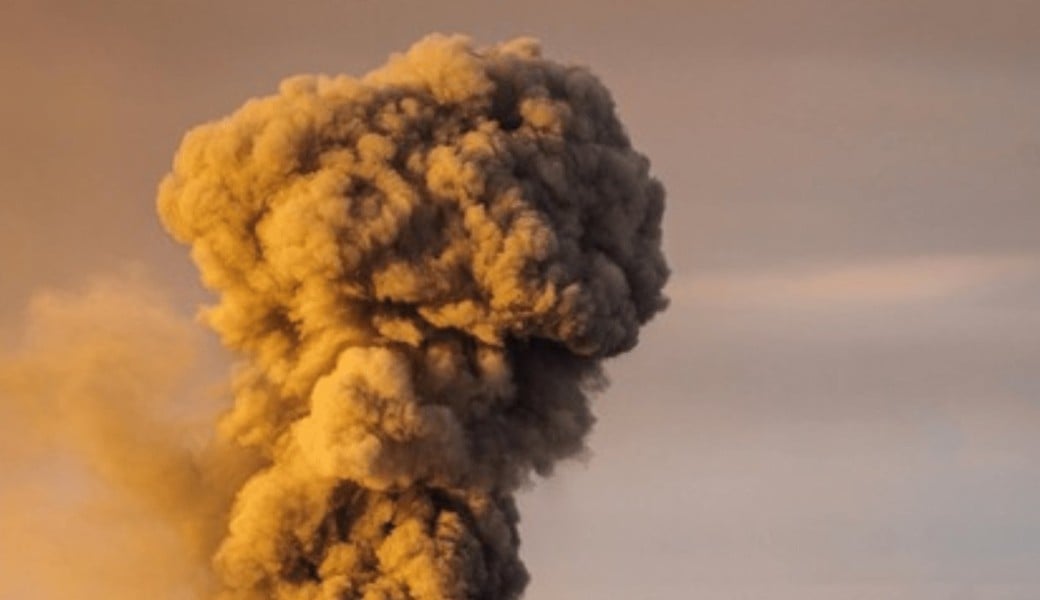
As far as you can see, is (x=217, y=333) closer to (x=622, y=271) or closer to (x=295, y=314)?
(x=295, y=314)

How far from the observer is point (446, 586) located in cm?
11806

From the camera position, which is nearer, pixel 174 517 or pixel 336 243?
pixel 336 243

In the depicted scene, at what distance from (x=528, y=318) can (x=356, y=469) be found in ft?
21.9

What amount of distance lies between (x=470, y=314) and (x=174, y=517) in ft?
41.6

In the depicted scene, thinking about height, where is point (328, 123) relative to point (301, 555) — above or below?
above

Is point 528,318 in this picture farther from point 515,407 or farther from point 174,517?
point 174,517

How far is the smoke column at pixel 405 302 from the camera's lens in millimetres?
118188

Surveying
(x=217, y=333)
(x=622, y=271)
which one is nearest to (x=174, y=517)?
(x=217, y=333)

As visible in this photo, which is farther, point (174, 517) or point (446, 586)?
point (174, 517)

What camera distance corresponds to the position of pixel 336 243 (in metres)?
118

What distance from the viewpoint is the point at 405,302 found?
11912cm

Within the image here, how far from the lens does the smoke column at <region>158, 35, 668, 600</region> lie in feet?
388

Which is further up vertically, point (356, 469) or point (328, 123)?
point (328, 123)

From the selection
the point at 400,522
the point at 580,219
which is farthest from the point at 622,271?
the point at 400,522
